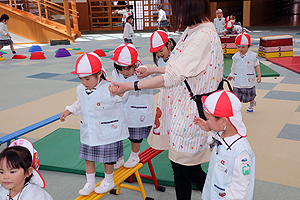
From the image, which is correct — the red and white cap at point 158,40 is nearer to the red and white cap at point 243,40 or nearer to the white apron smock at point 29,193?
the white apron smock at point 29,193

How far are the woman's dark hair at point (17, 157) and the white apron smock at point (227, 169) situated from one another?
1.21 metres

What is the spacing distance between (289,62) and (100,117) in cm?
840

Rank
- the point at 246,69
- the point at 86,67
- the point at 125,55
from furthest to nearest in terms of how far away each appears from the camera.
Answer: the point at 246,69 < the point at 125,55 < the point at 86,67

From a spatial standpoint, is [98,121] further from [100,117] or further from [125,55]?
[125,55]

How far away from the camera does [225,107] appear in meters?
1.88

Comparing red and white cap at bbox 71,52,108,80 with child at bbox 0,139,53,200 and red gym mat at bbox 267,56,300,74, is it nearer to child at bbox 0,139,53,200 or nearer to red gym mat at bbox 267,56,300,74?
child at bbox 0,139,53,200

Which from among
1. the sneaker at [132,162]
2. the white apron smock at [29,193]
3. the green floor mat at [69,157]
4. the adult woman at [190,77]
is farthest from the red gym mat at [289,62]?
the white apron smock at [29,193]

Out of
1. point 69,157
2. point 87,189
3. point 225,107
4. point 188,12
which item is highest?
point 188,12

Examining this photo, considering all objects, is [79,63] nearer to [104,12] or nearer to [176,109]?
[176,109]

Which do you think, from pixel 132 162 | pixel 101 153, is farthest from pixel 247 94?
pixel 101 153

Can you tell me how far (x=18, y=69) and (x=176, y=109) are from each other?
9.46 meters

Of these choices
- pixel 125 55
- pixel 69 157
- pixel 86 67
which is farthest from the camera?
pixel 69 157

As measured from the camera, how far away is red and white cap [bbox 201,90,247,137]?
1.88 metres

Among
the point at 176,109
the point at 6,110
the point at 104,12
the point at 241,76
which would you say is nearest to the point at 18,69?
the point at 6,110
